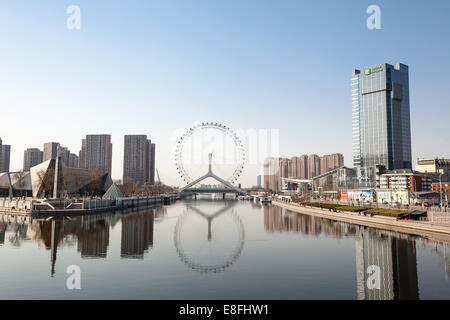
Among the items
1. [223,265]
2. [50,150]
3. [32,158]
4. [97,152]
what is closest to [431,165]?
[223,265]

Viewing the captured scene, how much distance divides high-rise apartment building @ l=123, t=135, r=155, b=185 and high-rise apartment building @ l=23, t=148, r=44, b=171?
41.1 meters

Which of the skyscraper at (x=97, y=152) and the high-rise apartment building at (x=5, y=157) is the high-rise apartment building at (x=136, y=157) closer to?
the skyscraper at (x=97, y=152)

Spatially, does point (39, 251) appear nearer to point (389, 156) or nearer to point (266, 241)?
A: point (266, 241)

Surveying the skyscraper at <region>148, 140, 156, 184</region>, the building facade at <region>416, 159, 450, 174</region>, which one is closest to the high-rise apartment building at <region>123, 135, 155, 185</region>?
the skyscraper at <region>148, 140, 156, 184</region>

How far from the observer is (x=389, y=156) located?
383 feet

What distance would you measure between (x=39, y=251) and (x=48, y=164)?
62.9 m

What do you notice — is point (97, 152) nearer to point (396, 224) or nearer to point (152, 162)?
point (152, 162)

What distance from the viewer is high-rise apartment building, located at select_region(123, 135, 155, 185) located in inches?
6708

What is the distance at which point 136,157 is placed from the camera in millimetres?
172625

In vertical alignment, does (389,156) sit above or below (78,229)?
above

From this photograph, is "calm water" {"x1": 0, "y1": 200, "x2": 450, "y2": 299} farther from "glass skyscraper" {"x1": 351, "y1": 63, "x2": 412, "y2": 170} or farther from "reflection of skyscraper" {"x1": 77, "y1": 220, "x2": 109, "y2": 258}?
"glass skyscraper" {"x1": 351, "y1": 63, "x2": 412, "y2": 170}

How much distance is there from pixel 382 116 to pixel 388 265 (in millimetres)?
105038

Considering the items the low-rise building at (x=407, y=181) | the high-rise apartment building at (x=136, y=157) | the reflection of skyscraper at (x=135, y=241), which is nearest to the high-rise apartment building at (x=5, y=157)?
the high-rise apartment building at (x=136, y=157)
